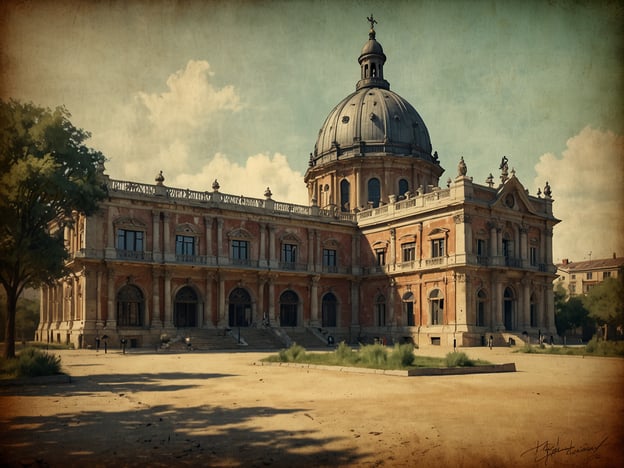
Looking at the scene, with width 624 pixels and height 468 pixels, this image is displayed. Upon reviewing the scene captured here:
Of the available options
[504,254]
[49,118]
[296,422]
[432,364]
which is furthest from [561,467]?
[504,254]

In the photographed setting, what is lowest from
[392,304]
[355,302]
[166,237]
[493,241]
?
[392,304]

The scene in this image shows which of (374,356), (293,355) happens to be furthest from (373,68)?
(374,356)

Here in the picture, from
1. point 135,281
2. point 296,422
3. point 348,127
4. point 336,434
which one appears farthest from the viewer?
point 348,127

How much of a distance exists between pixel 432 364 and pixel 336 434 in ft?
44.4

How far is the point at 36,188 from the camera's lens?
72.2 feet

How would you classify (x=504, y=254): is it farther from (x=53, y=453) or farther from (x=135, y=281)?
(x=53, y=453)

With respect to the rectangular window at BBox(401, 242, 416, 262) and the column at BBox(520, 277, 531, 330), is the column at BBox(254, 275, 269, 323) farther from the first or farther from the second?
the column at BBox(520, 277, 531, 330)

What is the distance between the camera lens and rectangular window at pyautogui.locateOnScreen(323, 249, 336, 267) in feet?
181

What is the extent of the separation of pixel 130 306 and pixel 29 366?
25.8 metres

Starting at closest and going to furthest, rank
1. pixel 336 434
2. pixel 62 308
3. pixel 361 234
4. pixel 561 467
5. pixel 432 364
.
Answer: pixel 561 467 → pixel 336 434 → pixel 432 364 → pixel 62 308 → pixel 361 234

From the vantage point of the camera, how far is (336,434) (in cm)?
1082

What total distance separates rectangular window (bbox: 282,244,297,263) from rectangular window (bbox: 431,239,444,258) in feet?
41.0

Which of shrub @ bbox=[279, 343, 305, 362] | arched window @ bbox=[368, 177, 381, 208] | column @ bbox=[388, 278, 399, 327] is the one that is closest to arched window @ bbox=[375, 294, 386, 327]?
column @ bbox=[388, 278, 399, 327]

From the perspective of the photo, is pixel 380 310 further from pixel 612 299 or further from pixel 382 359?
pixel 612 299
